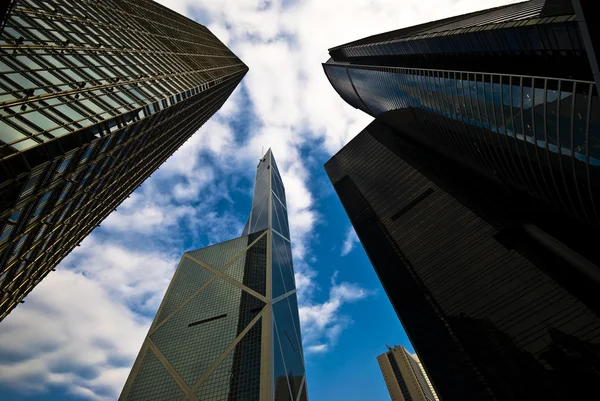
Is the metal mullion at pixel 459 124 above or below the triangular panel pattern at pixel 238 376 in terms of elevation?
above

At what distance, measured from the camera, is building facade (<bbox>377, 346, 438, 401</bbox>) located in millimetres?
131875

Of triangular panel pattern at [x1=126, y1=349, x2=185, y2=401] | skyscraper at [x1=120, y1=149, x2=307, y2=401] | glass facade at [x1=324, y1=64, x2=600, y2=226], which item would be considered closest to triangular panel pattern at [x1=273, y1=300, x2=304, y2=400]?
skyscraper at [x1=120, y1=149, x2=307, y2=401]

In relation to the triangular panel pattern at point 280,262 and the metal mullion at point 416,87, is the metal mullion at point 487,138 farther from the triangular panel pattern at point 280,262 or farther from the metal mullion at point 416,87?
the triangular panel pattern at point 280,262

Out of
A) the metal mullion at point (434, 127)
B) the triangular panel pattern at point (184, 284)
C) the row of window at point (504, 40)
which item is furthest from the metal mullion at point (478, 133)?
the triangular panel pattern at point (184, 284)

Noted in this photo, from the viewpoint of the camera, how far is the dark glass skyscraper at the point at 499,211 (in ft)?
99.7

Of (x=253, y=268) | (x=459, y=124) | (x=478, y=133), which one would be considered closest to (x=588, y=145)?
(x=478, y=133)

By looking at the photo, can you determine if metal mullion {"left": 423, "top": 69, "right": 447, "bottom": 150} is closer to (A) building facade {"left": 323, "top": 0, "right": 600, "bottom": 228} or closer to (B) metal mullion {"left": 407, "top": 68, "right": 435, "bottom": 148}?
(A) building facade {"left": 323, "top": 0, "right": 600, "bottom": 228}

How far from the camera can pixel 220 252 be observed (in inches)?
3142

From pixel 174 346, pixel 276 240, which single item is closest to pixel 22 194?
pixel 174 346

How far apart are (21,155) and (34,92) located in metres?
5.09

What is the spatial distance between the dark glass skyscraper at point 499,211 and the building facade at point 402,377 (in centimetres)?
9514

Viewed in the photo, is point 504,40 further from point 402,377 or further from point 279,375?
point 402,377

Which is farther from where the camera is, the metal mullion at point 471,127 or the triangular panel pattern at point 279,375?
the triangular panel pattern at point 279,375

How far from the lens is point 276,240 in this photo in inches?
3270
